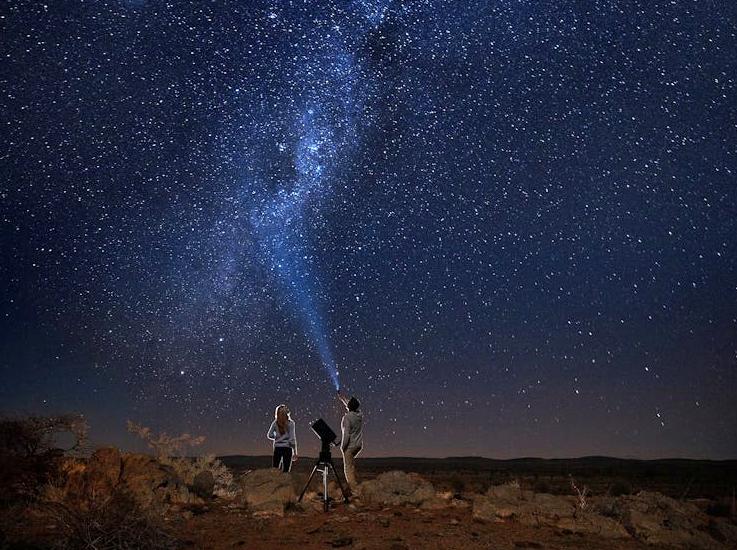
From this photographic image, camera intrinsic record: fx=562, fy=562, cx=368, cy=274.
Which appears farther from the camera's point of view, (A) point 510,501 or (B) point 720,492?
(B) point 720,492

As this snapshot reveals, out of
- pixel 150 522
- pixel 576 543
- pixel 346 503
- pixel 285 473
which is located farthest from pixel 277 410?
pixel 576 543

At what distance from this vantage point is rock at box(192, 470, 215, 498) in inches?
459

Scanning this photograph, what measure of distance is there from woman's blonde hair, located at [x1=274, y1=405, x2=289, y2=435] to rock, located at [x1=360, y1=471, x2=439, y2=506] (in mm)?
1954

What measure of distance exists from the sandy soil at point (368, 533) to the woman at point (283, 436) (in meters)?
1.97

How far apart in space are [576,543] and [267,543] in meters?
4.27

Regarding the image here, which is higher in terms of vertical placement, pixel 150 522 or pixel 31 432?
pixel 31 432

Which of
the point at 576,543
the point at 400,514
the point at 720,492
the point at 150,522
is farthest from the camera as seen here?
the point at 720,492

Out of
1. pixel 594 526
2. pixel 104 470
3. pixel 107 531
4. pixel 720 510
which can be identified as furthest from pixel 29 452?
pixel 720 510

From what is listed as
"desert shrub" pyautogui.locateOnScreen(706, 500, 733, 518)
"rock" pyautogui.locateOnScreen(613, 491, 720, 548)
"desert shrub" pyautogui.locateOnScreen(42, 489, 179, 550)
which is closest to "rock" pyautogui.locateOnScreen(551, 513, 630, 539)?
"rock" pyautogui.locateOnScreen(613, 491, 720, 548)

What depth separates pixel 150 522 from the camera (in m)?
6.32

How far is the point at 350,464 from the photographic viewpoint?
11.6 metres

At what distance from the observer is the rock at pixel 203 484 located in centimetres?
1165

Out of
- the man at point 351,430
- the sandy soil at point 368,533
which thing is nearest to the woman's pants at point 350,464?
the man at point 351,430

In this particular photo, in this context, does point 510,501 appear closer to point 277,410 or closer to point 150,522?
point 277,410
